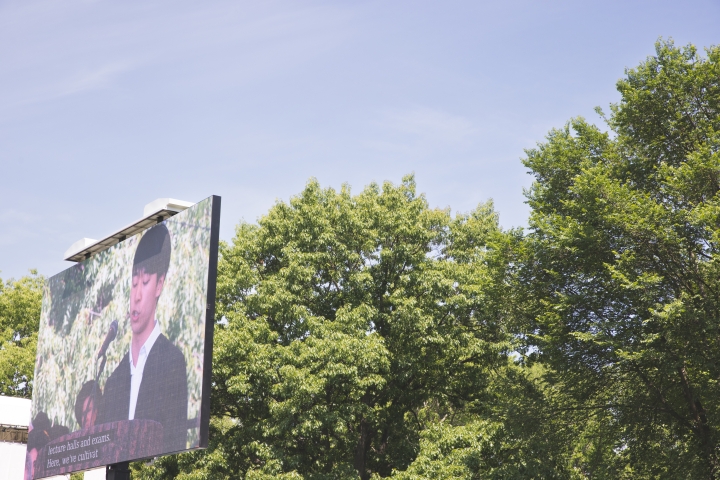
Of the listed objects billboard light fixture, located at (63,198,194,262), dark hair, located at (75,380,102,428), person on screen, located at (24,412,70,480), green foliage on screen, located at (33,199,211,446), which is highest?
billboard light fixture, located at (63,198,194,262)

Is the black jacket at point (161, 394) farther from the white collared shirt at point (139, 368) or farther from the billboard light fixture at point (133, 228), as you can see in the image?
the billboard light fixture at point (133, 228)

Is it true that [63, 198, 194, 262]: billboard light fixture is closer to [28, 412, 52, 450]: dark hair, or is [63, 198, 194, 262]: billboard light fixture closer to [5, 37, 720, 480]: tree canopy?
[28, 412, 52, 450]: dark hair

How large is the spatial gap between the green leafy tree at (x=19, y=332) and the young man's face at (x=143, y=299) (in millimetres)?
21532

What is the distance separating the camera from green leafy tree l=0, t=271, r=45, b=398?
107ft

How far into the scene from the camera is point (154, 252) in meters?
13.7

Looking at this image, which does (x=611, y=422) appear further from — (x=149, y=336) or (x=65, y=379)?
(x=65, y=379)

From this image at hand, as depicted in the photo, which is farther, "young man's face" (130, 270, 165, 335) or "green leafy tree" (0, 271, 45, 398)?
"green leafy tree" (0, 271, 45, 398)

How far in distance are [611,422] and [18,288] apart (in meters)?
30.0

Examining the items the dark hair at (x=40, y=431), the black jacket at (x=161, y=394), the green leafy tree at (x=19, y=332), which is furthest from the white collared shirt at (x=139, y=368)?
the green leafy tree at (x=19, y=332)

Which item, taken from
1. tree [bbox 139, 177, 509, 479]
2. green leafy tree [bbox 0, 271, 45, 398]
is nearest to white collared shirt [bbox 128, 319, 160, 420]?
tree [bbox 139, 177, 509, 479]

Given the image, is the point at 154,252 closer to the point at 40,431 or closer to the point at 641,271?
the point at 40,431

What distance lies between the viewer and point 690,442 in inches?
640

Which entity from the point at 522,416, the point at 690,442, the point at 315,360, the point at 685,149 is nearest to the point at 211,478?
the point at 315,360

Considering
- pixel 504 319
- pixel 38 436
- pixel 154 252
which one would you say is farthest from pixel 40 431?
pixel 504 319
